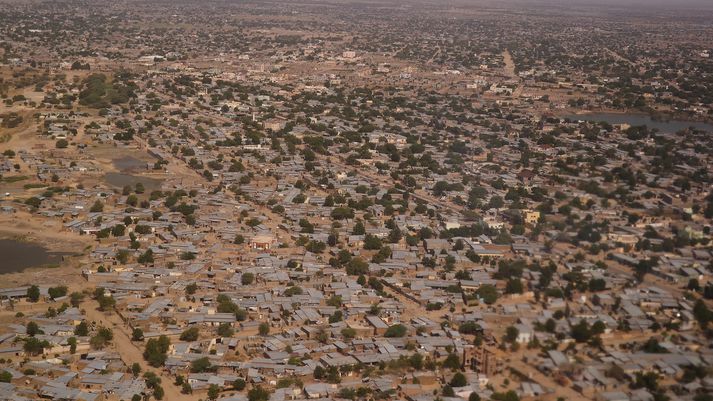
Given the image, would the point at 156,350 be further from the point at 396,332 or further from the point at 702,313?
the point at 702,313

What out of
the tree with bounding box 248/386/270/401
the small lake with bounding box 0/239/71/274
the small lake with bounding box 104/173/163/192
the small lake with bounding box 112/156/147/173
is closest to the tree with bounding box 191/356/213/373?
the tree with bounding box 248/386/270/401

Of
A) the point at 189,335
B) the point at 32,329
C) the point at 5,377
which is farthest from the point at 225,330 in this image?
the point at 5,377

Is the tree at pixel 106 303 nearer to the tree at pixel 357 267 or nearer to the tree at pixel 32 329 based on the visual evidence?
the tree at pixel 32 329

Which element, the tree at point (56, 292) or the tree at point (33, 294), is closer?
Result: the tree at point (33, 294)

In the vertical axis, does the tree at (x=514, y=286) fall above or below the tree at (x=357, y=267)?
above

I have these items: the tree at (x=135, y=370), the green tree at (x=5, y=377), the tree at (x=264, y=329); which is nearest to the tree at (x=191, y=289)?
the tree at (x=264, y=329)
